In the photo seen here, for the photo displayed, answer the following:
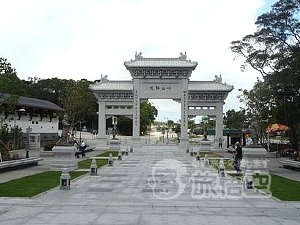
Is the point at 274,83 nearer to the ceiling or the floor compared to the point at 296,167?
nearer to the ceiling

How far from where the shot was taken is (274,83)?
37.1 metres

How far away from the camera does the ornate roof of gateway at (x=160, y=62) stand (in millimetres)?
67312

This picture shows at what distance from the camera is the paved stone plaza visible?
1299 cm

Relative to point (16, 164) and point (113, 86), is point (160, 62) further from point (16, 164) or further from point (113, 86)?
point (16, 164)

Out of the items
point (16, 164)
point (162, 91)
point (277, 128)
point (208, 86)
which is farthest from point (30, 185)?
point (208, 86)

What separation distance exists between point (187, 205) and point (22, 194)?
618 cm

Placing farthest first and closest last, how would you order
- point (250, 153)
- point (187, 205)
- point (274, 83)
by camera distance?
point (274, 83), point (250, 153), point (187, 205)

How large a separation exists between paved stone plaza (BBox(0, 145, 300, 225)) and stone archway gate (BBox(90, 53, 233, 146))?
4546 cm

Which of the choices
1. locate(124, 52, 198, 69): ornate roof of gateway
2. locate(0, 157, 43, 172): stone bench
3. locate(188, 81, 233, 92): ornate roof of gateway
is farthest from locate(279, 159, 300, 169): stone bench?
locate(188, 81, 233, 92): ornate roof of gateway

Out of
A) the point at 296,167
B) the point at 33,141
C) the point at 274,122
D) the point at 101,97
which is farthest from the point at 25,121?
the point at 296,167

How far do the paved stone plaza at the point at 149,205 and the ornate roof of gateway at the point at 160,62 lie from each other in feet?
150

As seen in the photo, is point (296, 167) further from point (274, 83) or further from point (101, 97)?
point (101, 97)

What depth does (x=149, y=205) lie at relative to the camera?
15516mm

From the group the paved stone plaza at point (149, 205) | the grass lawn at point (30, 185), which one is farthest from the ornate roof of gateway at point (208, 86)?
the paved stone plaza at point (149, 205)
